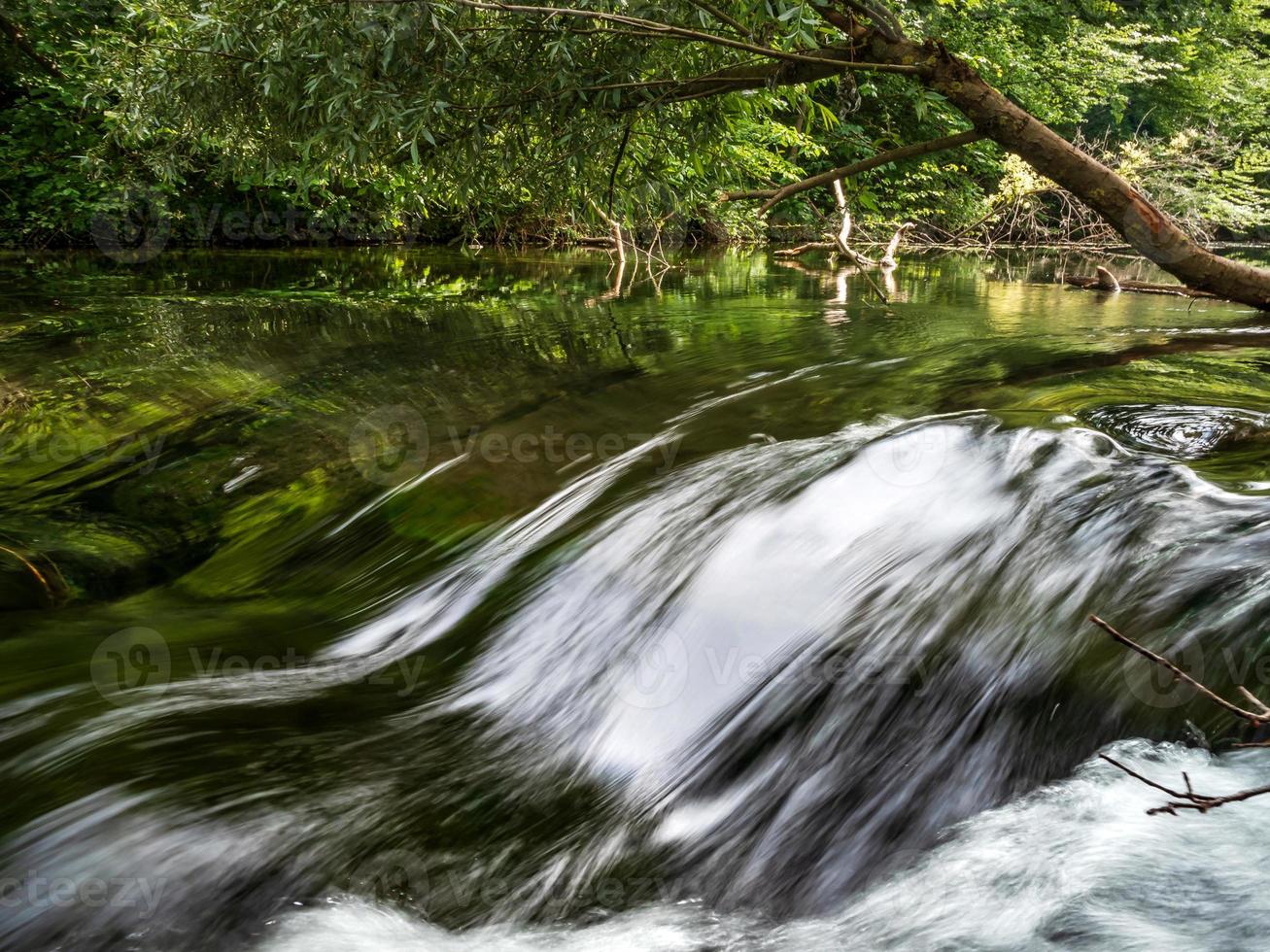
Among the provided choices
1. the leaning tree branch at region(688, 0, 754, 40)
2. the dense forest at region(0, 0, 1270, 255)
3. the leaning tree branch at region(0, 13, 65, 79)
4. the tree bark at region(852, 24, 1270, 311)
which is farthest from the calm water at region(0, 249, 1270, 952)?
the leaning tree branch at region(0, 13, 65, 79)

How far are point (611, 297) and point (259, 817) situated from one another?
846 cm

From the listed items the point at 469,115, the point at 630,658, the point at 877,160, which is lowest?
the point at 630,658

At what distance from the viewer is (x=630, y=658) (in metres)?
3.01

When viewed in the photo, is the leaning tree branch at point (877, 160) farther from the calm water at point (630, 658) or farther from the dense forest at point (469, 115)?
the calm water at point (630, 658)

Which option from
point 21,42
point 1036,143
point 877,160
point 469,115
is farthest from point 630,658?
point 21,42

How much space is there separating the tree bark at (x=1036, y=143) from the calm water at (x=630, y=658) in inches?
34.8

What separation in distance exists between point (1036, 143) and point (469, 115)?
11.1 ft

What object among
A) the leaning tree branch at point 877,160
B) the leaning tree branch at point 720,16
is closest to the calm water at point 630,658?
the leaning tree branch at point 877,160

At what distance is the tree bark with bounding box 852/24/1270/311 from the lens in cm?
446

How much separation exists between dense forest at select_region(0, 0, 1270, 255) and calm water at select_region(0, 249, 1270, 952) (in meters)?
1.77

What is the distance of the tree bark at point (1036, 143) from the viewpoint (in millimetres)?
4461

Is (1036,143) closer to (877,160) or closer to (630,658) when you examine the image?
(877,160)

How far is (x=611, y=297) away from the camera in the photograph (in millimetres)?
10062

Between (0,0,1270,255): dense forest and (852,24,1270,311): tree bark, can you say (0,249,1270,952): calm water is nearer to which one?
(852,24,1270,311): tree bark
